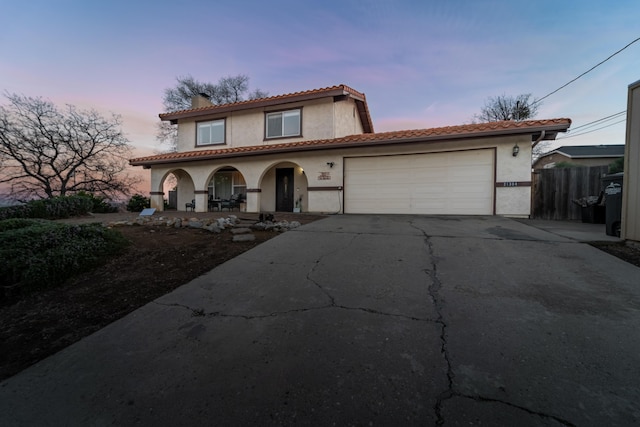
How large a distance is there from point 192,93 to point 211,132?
12.5 meters

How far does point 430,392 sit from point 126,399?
1891 mm

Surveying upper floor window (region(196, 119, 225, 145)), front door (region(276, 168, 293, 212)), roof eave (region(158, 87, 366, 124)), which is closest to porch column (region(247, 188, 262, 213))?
front door (region(276, 168, 293, 212))

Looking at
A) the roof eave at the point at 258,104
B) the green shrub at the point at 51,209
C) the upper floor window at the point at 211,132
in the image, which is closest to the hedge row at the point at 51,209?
the green shrub at the point at 51,209

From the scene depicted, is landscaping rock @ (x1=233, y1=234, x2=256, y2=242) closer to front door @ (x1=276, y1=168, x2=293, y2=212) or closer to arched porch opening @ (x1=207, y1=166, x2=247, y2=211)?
front door @ (x1=276, y1=168, x2=293, y2=212)

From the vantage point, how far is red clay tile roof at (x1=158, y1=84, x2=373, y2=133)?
36.8 ft

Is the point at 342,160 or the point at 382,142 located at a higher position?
the point at 382,142

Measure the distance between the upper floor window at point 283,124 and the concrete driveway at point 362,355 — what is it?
9.97 meters

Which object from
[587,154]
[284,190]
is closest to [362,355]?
[284,190]

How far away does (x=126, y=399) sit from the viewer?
162 centimetres

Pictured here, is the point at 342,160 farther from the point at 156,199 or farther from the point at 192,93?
the point at 192,93

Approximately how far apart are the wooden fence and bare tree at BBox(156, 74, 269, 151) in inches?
902

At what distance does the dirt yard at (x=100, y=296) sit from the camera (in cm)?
233

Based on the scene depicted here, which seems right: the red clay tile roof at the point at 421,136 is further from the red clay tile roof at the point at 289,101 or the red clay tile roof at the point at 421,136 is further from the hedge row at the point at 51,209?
the hedge row at the point at 51,209

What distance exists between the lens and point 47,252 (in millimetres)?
3654
